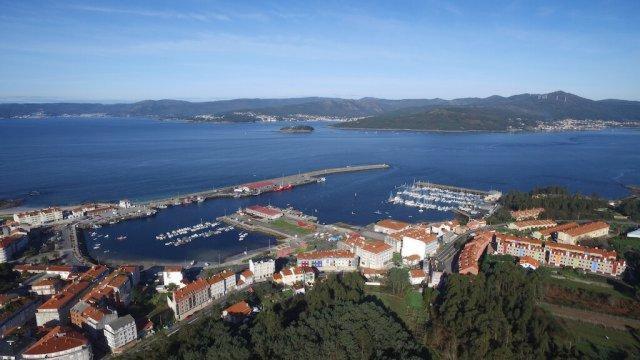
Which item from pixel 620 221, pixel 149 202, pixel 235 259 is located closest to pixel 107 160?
pixel 149 202

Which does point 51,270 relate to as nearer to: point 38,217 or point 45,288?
point 45,288

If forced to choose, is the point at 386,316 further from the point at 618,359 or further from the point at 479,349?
the point at 618,359

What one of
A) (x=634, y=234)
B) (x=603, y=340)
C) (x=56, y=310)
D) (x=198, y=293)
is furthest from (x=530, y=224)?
(x=56, y=310)

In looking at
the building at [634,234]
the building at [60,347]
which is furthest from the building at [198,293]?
the building at [634,234]

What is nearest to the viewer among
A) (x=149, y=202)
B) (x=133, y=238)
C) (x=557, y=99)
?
(x=133, y=238)

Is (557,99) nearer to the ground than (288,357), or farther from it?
farther from it

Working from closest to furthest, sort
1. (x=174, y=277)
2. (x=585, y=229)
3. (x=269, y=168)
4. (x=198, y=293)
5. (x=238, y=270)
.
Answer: (x=198, y=293) → (x=174, y=277) → (x=238, y=270) → (x=585, y=229) → (x=269, y=168)
